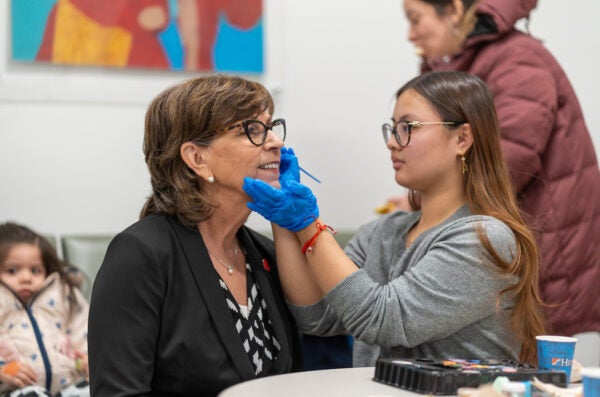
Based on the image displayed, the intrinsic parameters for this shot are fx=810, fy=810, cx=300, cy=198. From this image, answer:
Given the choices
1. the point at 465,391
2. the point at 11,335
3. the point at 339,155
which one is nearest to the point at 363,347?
the point at 465,391

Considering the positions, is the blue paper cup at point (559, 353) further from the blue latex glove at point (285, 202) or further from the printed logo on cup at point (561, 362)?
the blue latex glove at point (285, 202)

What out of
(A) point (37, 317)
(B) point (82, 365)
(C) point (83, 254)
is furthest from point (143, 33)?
(B) point (82, 365)

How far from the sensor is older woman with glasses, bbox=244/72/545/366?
180 cm

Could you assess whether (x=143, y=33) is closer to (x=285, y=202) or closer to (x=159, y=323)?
(x=285, y=202)

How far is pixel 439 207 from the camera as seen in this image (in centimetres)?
201

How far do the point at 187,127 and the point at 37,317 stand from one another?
3.67ft

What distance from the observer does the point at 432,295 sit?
1.78 meters

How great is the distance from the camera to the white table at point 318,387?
1.41 metres

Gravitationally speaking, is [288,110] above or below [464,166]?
above

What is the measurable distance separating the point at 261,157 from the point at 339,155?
162 centimetres

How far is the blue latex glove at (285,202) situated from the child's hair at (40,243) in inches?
43.6

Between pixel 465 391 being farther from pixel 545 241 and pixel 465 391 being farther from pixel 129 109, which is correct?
pixel 129 109

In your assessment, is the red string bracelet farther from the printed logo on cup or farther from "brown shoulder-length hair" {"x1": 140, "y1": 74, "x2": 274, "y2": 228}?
the printed logo on cup

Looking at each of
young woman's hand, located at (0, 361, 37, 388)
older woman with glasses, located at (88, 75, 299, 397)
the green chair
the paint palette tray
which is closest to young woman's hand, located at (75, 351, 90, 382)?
young woman's hand, located at (0, 361, 37, 388)
